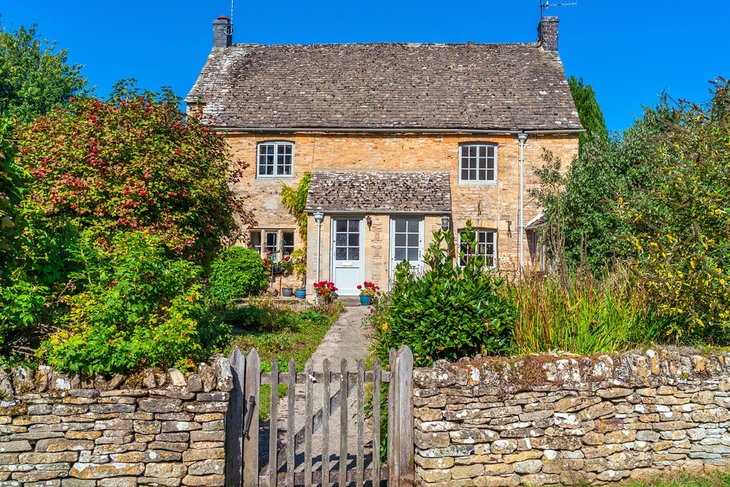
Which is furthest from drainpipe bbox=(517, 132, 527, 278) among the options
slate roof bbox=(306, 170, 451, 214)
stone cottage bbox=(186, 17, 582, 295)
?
slate roof bbox=(306, 170, 451, 214)

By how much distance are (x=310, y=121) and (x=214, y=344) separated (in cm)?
1473

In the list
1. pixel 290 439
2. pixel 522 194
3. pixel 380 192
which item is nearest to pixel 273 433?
pixel 290 439

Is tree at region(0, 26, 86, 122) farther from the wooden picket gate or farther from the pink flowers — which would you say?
the wooden picket gate

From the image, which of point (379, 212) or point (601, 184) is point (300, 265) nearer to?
point (379, 212)

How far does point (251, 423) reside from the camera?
16.6 feet

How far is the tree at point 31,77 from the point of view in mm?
27953

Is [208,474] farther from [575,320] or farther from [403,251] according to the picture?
[403,251]

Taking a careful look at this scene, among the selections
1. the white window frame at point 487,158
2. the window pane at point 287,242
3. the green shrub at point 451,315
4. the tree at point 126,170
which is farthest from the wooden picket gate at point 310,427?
the white window frame at point 487,158

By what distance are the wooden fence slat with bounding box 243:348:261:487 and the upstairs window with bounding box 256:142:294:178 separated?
1501 cm

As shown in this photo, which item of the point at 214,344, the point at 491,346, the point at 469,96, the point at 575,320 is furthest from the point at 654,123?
the point at 214,344

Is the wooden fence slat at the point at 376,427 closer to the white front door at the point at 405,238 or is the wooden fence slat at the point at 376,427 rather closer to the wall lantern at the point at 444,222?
the wall lantern at the point at 444,222

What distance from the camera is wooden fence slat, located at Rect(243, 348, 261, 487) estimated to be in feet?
16.5

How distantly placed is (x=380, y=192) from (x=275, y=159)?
4.11 m

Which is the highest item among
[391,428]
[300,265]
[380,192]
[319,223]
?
[380,192]
